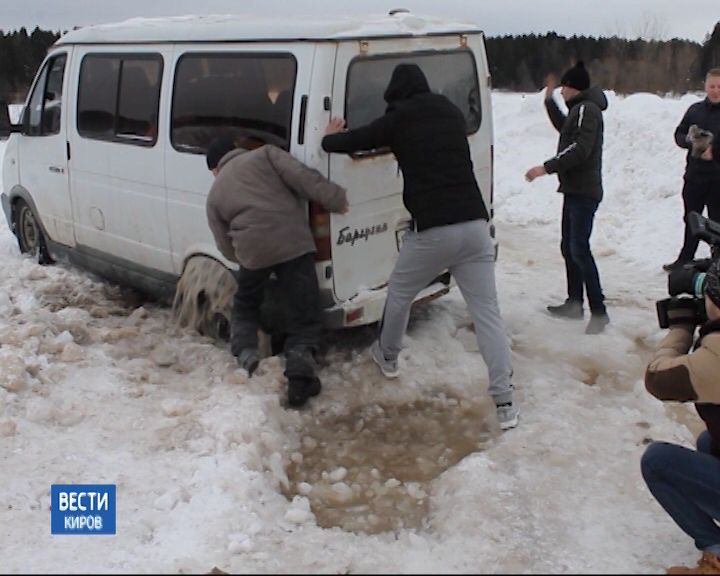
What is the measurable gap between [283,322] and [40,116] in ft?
11.9

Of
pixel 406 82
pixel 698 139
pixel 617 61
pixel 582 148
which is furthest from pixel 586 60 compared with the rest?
pixel 406 82

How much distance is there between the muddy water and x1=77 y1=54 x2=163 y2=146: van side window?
8.96ft

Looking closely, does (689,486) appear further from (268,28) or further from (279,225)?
(268,28)

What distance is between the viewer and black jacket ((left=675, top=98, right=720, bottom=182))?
766cm

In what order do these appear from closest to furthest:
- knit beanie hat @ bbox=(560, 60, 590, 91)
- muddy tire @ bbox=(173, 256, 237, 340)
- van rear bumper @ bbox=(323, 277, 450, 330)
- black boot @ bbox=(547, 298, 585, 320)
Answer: van rear bumper @ bbox=(323, 277, 450, 330) < muddy tire @ bbox=(173, 256, 237, 340) < knit beanie hat @ bbox=(560, 60, 590, 91) < black boot @ bbox=(547, 298, 585, 320)

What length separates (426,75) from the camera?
5.71 m

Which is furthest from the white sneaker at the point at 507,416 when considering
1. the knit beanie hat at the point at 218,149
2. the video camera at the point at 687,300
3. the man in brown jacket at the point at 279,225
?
the knit beanie hat at the point at 218,149

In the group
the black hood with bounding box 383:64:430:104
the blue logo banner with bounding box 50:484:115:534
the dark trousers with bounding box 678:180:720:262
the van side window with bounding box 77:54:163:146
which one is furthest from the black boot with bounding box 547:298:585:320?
the blue logo banner with bounding box 50:484:115:534

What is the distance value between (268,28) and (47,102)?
124 inches

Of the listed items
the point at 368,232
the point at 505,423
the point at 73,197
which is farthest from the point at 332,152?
the point at 73,197

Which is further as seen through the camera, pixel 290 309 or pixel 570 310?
pixel 570 310

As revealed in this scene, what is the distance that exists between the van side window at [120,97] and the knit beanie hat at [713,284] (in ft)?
13.9

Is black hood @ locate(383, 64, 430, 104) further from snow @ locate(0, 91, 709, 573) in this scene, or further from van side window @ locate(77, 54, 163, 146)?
van side window @ locate(77, 54, 163, 146)

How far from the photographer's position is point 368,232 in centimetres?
550
